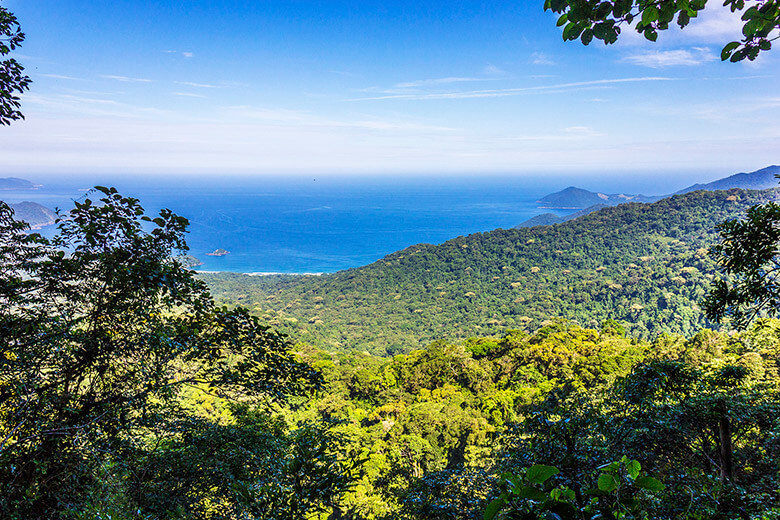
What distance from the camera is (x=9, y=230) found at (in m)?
2.97

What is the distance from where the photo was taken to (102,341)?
310cm

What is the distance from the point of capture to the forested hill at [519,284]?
49438mm

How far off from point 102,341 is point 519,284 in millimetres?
66582

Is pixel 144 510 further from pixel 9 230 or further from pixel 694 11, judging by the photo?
pixel 694 11

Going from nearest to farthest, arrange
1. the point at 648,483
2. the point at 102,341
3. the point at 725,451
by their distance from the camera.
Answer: the point at 648,483 → the point at 102,341 → the point at 725,451

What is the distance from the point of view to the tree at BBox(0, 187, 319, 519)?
268cm

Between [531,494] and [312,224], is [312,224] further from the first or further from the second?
[531,494]

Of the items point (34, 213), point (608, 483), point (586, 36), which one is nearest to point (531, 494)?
point (608, 483)

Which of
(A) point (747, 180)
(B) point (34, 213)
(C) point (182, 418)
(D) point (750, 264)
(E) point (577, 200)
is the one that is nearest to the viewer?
(D) point (750, 264)

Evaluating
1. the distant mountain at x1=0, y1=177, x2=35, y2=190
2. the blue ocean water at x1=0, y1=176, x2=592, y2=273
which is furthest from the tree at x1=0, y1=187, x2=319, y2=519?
the distant mountain at x1=0, y1=177, x2=35, y2=190

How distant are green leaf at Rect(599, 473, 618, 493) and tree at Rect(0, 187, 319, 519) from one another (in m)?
2.94

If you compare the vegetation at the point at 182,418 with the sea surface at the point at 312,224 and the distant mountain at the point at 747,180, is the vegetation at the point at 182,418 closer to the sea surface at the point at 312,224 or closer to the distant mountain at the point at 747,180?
the sea surface at the point at 312,224

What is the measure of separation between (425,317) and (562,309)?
21.1 m

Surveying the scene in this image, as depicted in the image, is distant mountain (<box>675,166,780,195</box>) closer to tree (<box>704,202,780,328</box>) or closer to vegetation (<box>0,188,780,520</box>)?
vegetation (<box>0,188,780,520</box>)
